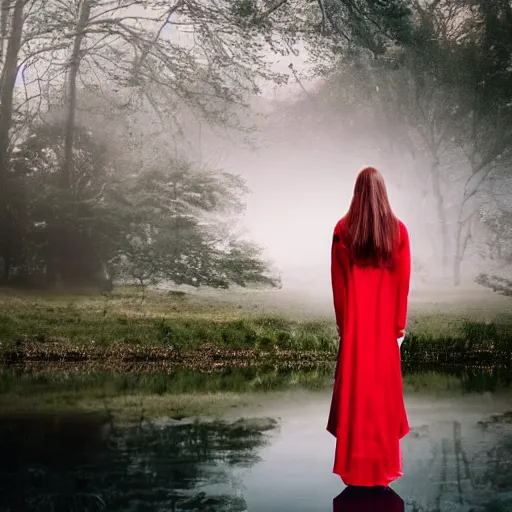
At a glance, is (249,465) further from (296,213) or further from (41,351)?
(296,213)

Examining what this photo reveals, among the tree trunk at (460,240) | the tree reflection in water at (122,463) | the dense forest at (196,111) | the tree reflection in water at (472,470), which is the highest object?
the dense forest at (196,111)

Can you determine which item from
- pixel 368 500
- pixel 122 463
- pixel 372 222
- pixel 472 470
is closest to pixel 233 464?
pixel 122 463

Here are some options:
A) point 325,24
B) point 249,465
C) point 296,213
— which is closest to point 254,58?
point 325,24

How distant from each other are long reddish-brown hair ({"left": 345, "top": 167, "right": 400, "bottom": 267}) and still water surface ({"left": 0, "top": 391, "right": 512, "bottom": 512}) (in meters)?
1.29

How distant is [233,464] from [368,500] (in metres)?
1.07

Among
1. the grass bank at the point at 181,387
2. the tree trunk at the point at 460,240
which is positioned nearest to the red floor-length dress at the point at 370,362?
the grass bank at the point at 181,387

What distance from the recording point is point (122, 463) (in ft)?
16.0

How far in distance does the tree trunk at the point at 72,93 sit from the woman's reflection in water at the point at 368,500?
9.51 m

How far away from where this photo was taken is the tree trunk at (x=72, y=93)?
12.9m

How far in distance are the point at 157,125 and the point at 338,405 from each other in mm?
9099

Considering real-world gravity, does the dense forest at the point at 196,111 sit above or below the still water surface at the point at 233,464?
above

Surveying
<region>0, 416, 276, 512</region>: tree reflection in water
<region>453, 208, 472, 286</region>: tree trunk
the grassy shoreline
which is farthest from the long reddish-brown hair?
<region>453, 208, 472, 286</region>: tree trunk

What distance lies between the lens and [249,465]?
4957 mm

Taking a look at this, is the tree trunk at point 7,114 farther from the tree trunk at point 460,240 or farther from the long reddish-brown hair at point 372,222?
the long reddish-brown hair at point 372,222
